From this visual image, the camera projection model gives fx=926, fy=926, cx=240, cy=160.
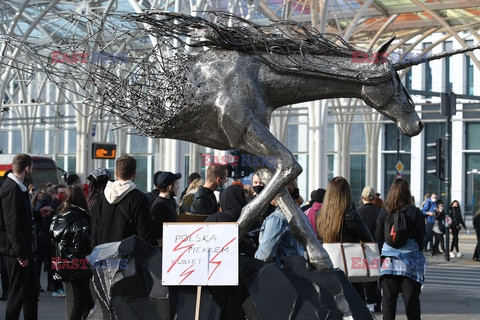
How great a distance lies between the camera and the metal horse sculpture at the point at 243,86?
744 centimetres

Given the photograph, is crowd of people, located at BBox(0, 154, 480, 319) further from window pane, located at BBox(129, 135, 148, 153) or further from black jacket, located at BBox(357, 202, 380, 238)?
window pane, located at BBox(129, 135, 148, 153)

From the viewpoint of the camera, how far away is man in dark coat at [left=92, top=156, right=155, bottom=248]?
28.8 ft

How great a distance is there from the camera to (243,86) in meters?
7.45

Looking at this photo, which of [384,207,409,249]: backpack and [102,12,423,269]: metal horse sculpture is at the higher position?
[102,12,423,269]: metal horse sculpture

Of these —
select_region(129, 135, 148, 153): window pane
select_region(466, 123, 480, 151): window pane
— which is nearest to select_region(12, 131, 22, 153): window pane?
select_region(129, 135, 148, 153): window pane

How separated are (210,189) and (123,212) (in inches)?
117

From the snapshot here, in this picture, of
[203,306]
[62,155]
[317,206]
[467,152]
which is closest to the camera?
[203,306]

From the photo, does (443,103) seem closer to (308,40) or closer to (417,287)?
(417,287)

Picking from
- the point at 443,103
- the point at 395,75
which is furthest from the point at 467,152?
the point at 395,75

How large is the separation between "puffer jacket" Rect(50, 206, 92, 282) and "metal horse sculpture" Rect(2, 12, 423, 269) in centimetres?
229

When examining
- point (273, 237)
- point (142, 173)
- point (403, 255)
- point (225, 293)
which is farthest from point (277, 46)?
point (142, 173)

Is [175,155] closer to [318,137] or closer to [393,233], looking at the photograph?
[318,137]

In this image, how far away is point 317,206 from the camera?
37.6 ft

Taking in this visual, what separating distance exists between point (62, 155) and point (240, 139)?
62030 mm
